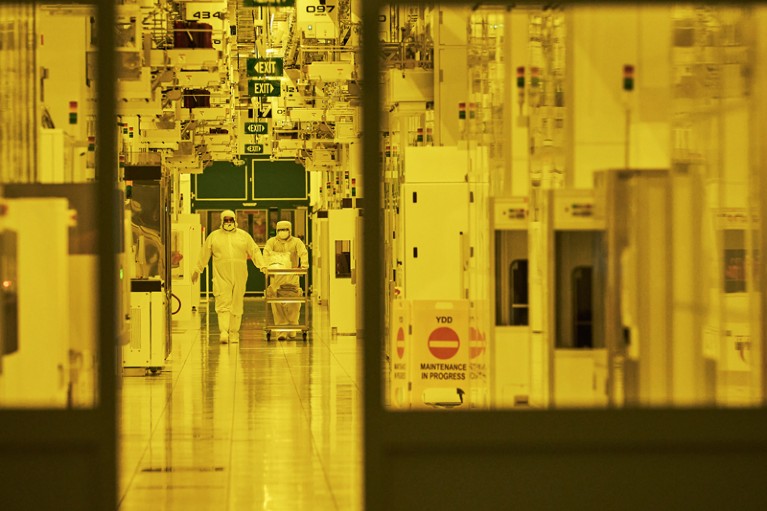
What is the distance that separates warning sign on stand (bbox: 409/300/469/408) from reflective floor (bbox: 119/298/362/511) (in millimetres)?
662

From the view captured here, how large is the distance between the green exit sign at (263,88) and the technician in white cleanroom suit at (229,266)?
1.75 meters

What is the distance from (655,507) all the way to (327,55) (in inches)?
443

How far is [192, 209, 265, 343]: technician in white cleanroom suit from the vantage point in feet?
52.7

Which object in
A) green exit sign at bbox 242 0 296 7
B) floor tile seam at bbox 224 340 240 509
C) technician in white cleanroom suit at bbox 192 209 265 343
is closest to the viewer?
floor tile seam at bbox 224 340 240 509

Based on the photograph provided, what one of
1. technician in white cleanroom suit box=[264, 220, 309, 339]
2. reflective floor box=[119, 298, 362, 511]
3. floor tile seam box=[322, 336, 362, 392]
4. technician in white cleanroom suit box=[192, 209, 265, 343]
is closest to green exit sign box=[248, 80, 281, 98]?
technician in white cleanroom suit box=[192, 209, 265, 343]

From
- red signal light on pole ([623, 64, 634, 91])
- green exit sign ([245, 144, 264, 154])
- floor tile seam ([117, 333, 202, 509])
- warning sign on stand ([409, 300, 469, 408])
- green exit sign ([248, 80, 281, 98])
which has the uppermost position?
green exit sign ([245, 144, 264, 154])

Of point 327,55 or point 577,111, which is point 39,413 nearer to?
point 577,111

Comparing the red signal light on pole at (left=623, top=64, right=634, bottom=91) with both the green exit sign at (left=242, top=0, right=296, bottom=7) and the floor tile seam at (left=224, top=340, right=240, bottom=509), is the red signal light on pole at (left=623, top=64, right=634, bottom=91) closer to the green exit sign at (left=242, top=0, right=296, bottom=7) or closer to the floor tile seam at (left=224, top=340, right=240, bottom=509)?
the floor tile seam at (left=224, top=340, right=240, bottom=509)

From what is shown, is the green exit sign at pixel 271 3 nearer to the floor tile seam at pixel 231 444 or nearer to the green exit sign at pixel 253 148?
the floor tile seam at pixel 231 444

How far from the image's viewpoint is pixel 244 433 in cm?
809

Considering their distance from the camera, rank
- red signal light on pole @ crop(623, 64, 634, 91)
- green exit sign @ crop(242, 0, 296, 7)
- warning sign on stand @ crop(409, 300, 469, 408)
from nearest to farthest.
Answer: red signal light on pole @ crop(623, 64, 634, 91) → warning sign on stand @ crop(409, 300, 469, 408) → green exit sign @ crop(242, 0, 296, 7)

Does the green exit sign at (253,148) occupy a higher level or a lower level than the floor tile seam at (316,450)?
higher

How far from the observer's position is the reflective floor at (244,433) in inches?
239

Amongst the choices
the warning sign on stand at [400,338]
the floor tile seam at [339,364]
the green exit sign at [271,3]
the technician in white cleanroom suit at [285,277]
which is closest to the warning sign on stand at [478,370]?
the warning sign on stand at [400,338]
